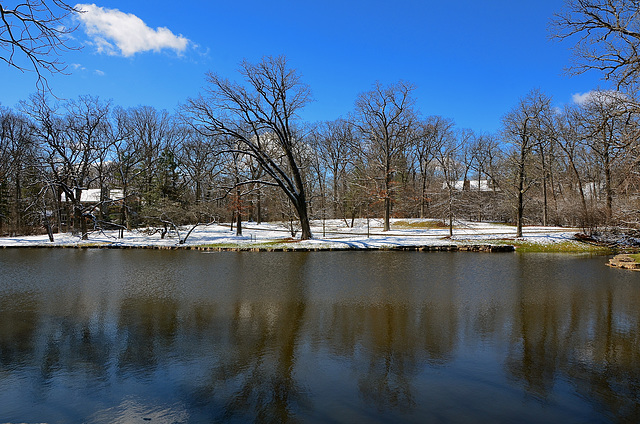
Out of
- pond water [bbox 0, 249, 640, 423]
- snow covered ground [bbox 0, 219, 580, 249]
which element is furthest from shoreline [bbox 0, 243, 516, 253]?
pond water [bbox 0, 249, 640, 423]

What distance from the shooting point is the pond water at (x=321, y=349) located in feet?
16.7

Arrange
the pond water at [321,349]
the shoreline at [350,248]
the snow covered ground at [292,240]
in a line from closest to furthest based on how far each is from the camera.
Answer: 1. the pond water at [321,349]
2. the shoreline at [350,248]
3. the snow covered ground at [292,240]

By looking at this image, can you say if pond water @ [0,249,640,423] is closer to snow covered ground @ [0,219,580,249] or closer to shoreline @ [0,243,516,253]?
shoreline @ [0,243,516,253]

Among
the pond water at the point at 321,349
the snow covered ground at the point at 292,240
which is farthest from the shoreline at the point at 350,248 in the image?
the pond water at the point at 321,349

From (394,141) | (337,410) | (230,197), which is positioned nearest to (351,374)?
(337,410)

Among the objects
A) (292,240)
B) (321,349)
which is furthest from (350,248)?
(321,349)

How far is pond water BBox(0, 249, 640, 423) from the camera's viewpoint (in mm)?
5090

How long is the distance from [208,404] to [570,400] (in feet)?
15.7

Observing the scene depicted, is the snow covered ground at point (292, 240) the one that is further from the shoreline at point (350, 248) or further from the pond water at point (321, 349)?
the pond water at point (321, 349)

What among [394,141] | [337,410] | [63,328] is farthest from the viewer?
[394,141]

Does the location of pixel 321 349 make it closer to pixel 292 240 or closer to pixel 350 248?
pixel 350 248

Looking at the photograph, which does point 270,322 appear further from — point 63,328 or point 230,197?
point 230,197

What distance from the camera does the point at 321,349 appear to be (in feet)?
23.5

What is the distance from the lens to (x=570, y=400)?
207 inches
